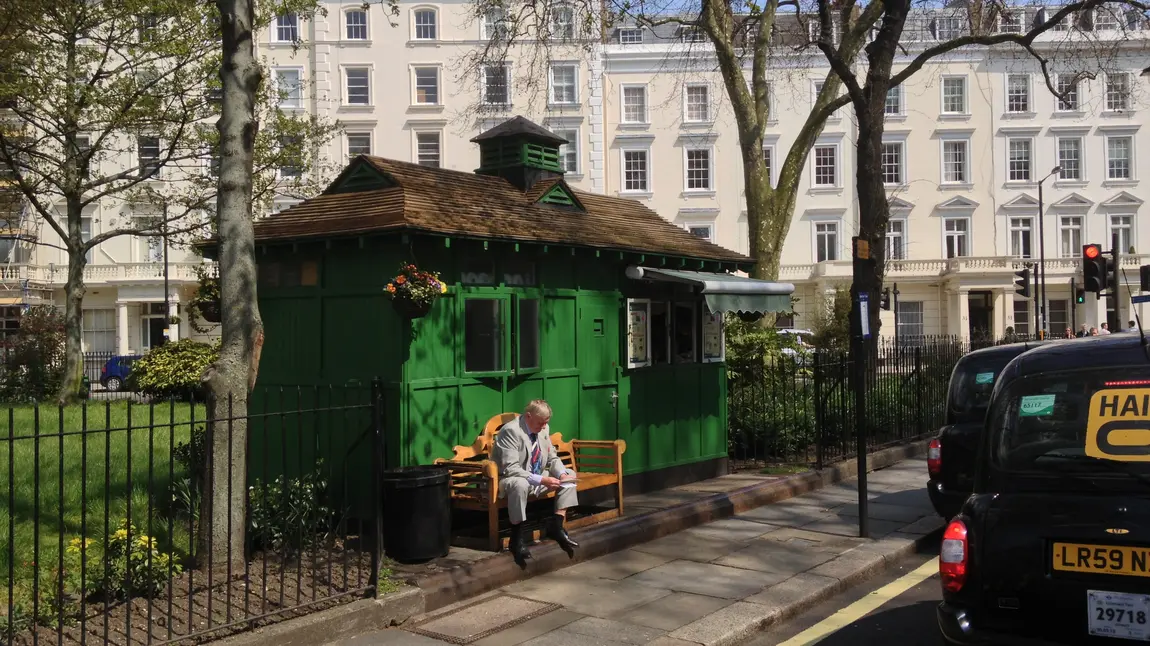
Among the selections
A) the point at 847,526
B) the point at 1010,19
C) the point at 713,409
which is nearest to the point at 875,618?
the point at 847,526

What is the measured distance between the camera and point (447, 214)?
841 centimetres

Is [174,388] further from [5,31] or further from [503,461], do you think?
[503,461]

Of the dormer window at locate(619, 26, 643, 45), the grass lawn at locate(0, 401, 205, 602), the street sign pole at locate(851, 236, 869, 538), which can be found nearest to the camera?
Answer: the grass lawn at locate(0, 401, 205, 602)

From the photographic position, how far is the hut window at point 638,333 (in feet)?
34.0

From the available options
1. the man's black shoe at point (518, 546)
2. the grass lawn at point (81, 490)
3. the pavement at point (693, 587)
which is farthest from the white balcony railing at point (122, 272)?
the man's black shoe at point (518, 546)

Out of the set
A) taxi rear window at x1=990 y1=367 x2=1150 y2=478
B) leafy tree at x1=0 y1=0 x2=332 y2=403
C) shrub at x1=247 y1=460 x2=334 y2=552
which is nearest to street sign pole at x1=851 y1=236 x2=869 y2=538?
taxi rear window at x1=990 y1=367 x2=1150 y2=478

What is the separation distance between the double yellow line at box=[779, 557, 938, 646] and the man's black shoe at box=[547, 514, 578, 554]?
213cm

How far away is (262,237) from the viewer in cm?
869

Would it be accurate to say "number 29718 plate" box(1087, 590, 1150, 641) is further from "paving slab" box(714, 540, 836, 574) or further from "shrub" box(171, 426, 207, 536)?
"shrub" box(171, 426, 207, 536)

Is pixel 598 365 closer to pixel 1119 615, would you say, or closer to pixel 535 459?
pixel 535 459

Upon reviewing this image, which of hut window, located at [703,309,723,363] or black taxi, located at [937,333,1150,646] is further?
hut window, located at [703,309,723,363]

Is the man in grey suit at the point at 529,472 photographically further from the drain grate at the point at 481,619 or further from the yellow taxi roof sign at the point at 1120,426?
the yellow taxi roof sign at the point at 1120,426

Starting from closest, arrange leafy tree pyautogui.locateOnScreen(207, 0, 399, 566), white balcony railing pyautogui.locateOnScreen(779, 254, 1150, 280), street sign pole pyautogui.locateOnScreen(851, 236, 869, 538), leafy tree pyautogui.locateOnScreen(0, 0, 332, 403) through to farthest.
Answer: leafy tree pyautogui.locateOnScreen(207, 0, 399, 566), street sign pole pyautogui.locateOnScreen(851, 236, 869, 538), leafy tree pyautogui.locateOnScreen(0, 0, 332, 403), white balcony railing pyautogui.locateOnScreen(779, 254, 1150, 280)

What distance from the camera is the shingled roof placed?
8.13 metres
